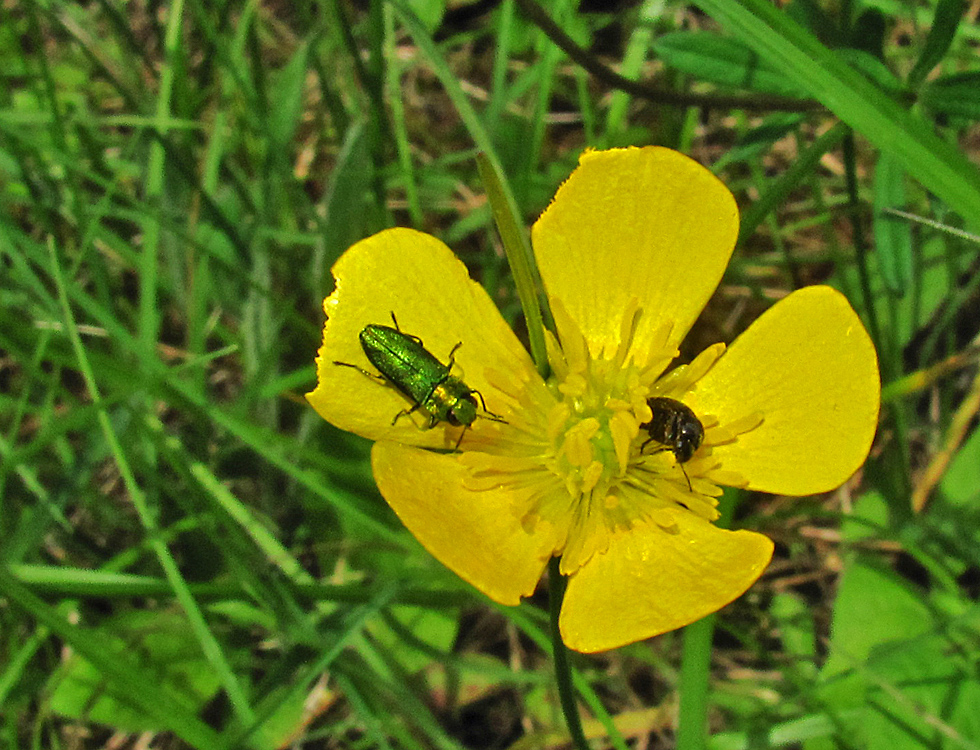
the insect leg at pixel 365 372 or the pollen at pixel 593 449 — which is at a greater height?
the insect leg at pixel 365 372

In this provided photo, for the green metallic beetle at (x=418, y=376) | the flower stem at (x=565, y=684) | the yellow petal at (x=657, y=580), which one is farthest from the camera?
the green metallic beetle at (x=418, y=376)

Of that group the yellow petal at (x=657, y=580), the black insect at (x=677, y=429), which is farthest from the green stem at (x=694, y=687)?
the black insect at (x=677, y=429)

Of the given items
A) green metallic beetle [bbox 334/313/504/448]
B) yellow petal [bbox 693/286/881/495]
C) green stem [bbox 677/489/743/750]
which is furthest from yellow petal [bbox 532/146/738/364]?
green stem [bbox 677/489/743/750]

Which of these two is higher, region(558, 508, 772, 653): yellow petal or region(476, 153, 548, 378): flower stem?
region(476, 153, 548, 378): flower stem

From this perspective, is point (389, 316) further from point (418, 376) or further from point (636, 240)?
point (636, 240)

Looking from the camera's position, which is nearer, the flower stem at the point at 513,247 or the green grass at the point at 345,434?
the flower stem at the point at 513,247

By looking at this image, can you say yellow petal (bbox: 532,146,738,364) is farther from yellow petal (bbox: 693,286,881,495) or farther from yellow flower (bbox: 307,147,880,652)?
yellow petal (bbox: 693,286,881,495)

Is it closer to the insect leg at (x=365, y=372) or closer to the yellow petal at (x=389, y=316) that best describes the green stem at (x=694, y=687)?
the yellow petal at (x=389, y=316)

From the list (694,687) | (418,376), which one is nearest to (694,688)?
(694,687)

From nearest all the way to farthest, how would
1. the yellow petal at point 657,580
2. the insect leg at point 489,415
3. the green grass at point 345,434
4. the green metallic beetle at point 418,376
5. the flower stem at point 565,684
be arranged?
the yellow petal at point 657,580, the flower stem at point 565,684, the green metallic beetle at point 418,376, the insect leg at point 489,415, the green grass at point 345,434
